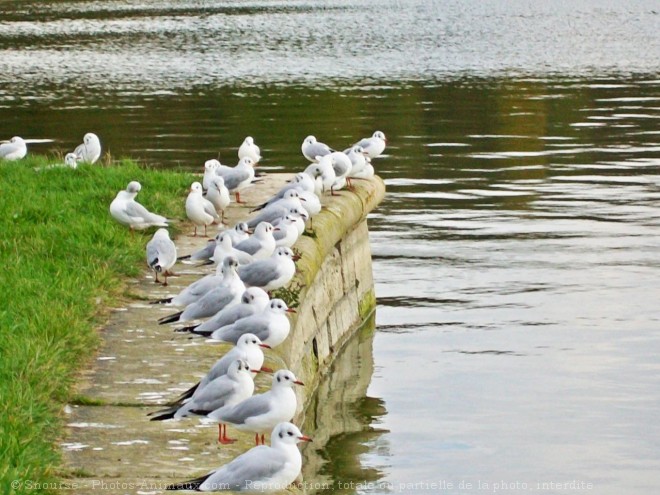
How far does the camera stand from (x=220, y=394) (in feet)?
24.8

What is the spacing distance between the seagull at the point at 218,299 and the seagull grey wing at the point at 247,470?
2740 millimetres

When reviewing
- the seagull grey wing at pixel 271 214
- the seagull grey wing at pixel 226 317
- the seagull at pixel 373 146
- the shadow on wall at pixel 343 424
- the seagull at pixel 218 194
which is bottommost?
the shadow on wall at pixel 343 424

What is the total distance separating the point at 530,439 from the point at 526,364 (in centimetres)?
206

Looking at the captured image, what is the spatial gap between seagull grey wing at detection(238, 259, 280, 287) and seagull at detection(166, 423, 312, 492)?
331cm

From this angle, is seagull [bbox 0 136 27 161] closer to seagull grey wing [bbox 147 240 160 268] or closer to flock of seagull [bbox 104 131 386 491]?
flock of seagull [bbox 104 131 386 491]

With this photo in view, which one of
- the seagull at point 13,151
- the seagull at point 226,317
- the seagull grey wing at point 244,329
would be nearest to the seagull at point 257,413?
the seagull grey wing at point 244,329

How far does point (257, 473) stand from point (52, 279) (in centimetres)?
388

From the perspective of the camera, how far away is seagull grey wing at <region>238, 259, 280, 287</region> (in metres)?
10.2

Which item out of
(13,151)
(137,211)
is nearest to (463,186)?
(13,151)

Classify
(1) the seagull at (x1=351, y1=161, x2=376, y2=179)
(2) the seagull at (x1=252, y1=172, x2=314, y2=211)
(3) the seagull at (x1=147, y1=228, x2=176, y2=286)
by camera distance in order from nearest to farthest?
(3) the seagull at (x1=147, y1=228, x2=176, y2=286), (2) the seagull at (x1=252, y1=172, x2=314, y2=211), (1) the seagull at (x1=351, y1=161, x2=376, y2=179)

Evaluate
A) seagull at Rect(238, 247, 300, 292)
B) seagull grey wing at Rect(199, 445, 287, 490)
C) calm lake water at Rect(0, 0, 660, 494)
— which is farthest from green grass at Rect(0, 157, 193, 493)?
calm lake water at Rect(0, 0, 660, 494)

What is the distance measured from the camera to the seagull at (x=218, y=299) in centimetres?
949

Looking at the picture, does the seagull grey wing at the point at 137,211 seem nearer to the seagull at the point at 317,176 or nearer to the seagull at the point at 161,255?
the seagull at the point at 161,255

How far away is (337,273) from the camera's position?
43.0 feet
